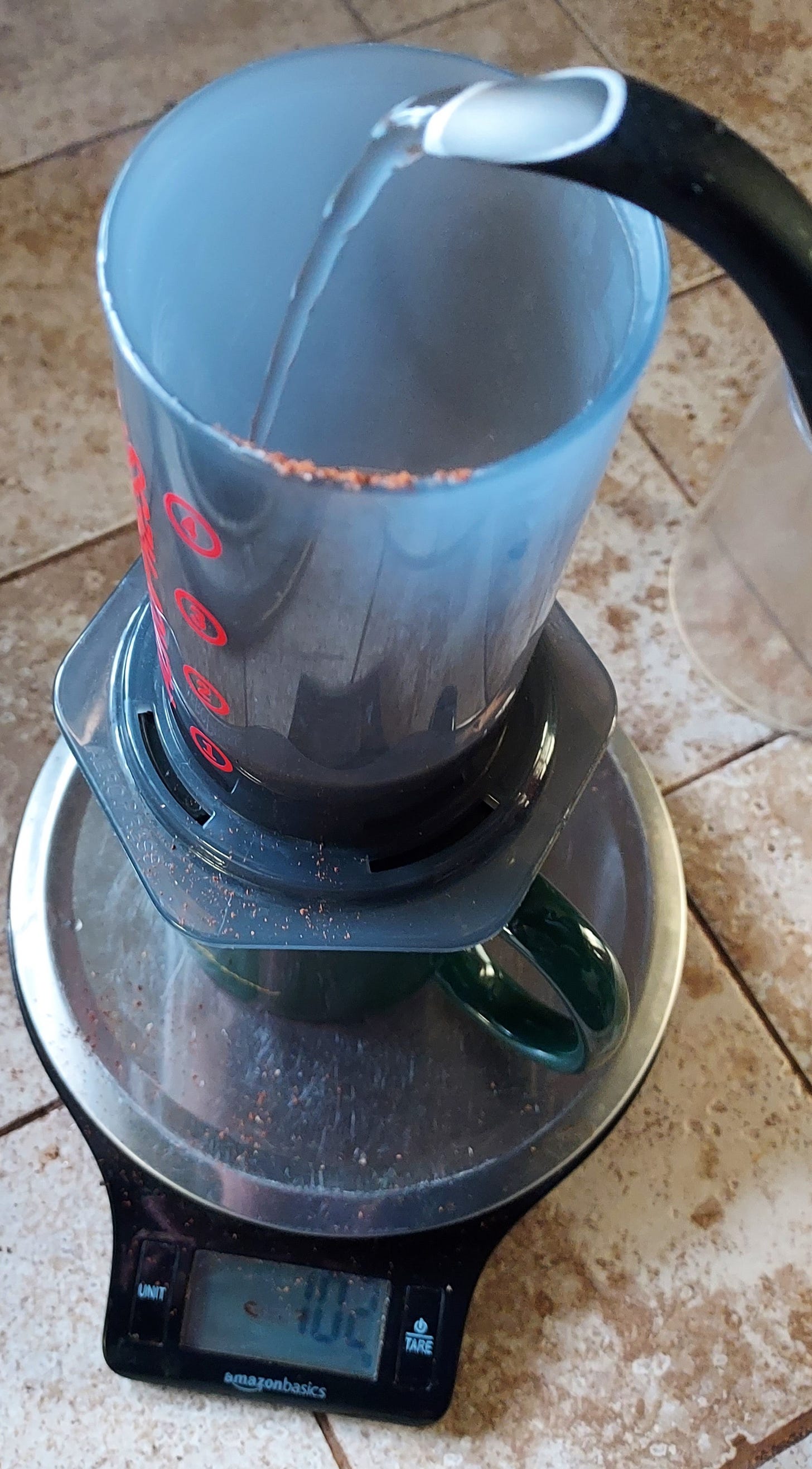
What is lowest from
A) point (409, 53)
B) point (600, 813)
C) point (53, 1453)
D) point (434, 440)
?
point (53, 1453)

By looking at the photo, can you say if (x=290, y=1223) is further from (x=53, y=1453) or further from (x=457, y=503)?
(x=457, y=503)

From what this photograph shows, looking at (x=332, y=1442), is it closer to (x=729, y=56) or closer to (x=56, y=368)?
(x=56, y=368)

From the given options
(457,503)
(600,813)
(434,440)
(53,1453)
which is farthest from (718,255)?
(53,1453)

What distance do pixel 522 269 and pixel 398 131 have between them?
2.2 inches

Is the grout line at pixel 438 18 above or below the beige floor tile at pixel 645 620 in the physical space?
above

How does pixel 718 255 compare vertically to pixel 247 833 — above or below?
above

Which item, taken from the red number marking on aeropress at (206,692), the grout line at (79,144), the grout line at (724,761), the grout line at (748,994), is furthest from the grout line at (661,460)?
the red number marking on aeropress at (206,692)

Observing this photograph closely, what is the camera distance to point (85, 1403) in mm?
540

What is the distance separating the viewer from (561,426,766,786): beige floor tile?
71cm

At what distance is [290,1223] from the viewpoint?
0.54m

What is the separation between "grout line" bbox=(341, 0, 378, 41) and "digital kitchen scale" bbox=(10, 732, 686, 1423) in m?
0.61

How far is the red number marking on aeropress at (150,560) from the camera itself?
1.10 ft

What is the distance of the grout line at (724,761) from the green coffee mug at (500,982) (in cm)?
19

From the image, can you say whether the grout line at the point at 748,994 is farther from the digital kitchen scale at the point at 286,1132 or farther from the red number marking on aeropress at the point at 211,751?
the red number marking on aeropress at the point at 211,751
